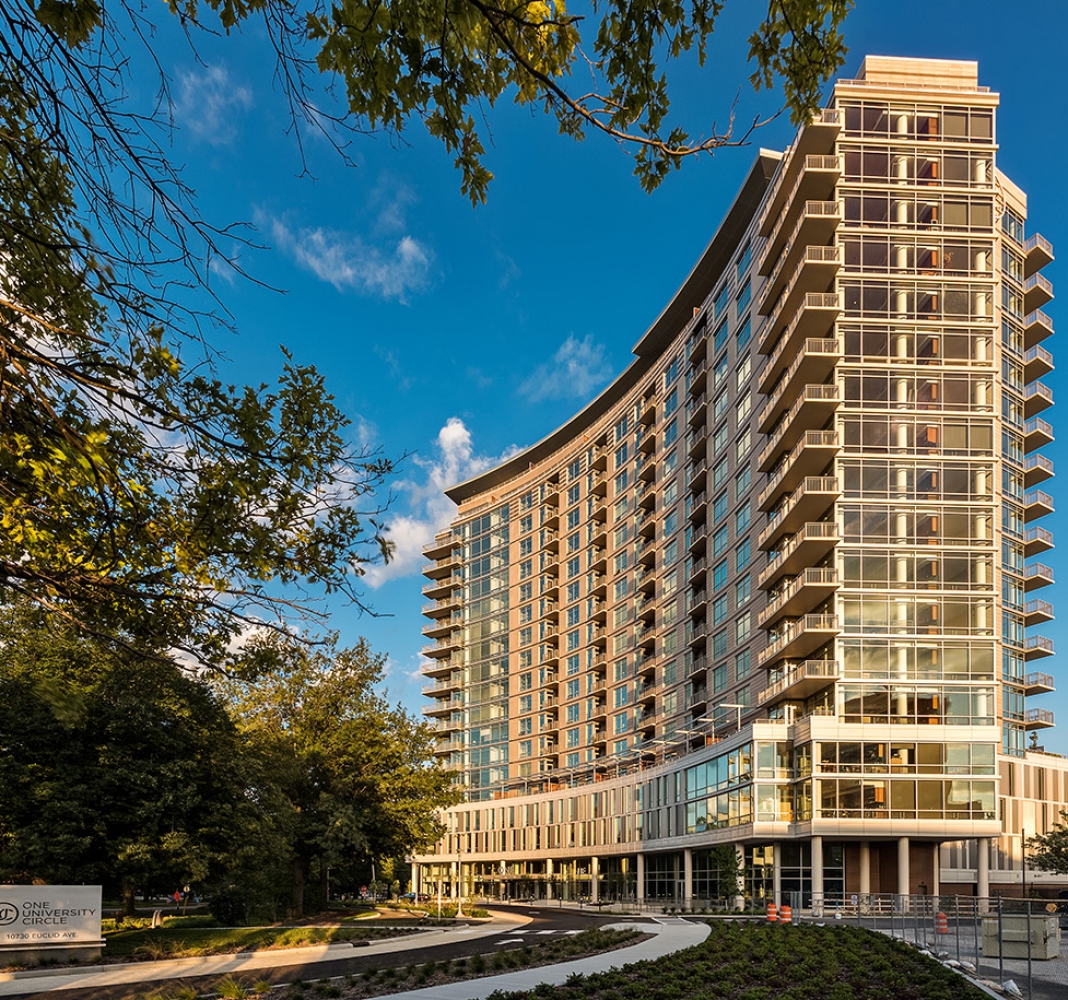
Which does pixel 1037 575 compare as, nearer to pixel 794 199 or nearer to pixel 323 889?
pixel 794 199

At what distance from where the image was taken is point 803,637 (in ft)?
178

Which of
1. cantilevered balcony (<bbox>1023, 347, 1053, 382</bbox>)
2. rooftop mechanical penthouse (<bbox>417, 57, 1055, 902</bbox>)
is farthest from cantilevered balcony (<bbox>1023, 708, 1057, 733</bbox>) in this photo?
cantilevered balcony (<bbox>1023, 347, 1053, 382</bbox>)

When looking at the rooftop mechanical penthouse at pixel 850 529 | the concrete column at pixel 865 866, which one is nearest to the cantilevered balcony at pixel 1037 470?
the rooftop mechanical penthouse at pixel 850 529

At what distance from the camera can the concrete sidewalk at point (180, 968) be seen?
20.1m

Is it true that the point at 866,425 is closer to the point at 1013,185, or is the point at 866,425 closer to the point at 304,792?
the point at 1013,185

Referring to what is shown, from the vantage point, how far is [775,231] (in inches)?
2416

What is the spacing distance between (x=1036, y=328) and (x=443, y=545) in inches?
3063

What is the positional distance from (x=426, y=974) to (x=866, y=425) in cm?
4449

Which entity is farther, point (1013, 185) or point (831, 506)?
point (1013, 185)

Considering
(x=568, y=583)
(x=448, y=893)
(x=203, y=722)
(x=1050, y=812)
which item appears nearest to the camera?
(x=203, y=722)

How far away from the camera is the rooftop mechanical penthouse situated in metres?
53.2

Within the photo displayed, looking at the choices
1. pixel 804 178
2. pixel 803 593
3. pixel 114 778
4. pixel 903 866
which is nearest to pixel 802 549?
pixel 803 593

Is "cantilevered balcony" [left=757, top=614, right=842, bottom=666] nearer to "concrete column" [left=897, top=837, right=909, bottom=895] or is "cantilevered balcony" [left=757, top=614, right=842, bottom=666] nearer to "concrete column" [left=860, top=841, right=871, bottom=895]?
"concrete column" [left=860, top=841, right=871, bottom=895]

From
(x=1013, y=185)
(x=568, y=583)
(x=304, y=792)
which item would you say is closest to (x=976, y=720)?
(x=304, y=792)
